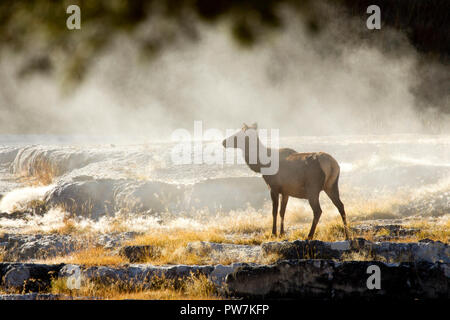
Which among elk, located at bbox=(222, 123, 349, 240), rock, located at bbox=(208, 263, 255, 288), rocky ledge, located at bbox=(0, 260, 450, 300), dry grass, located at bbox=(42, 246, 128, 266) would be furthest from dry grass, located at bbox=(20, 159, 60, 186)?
rock, located at bbox=(208, 263, 255, 288)

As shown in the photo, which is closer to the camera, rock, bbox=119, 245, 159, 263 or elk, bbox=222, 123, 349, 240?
rock, bbox=119, 245, 159, 263

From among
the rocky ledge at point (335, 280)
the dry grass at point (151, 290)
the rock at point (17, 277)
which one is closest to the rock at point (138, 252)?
the dry grass at point (151, 290)

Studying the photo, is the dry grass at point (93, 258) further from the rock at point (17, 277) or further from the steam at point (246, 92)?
the steam at point (246, 92)

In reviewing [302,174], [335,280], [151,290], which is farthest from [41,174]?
[335,280]

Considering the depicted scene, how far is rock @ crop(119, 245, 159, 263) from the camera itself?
6.32 meters

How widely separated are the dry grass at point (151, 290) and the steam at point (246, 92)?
22.5 meters

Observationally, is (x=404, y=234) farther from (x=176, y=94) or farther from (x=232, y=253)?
(x=176, y=94)

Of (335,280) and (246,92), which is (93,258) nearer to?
(335,280)

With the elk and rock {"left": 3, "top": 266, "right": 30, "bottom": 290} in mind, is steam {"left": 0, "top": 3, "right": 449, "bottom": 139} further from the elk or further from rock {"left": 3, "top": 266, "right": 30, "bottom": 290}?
rock {"left": 3, "top": 266, "right": 30, "bottom": 290}

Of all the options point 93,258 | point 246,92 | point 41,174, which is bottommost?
Answer: point 41,174

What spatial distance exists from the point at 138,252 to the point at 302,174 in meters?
2.81

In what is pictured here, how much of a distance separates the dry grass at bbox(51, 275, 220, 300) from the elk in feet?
8.49

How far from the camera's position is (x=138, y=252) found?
6422 mm

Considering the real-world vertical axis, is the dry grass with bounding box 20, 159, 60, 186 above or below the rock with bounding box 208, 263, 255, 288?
below
